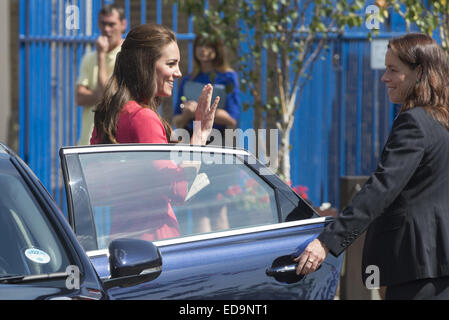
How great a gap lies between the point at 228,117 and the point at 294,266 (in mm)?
3185

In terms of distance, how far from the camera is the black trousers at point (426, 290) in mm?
3111

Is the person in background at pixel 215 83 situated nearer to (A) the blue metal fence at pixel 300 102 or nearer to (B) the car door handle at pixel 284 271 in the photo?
(A) the blue metal fence at pixel 300 102

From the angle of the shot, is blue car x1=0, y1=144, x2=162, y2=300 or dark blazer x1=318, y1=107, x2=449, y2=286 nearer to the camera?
blue car x1=0, y1=144, x2=162, y2=300

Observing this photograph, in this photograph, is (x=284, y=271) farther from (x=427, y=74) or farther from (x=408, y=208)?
(x=427, y=74)

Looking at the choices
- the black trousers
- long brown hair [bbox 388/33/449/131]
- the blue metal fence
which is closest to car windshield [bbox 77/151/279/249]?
the black trousers

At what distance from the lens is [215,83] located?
248 inches

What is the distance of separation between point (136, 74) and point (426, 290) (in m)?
1.53

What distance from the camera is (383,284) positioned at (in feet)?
10.3

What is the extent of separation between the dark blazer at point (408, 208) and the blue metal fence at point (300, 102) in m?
4.76

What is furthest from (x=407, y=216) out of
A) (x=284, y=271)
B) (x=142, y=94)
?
(x=142, y=94)

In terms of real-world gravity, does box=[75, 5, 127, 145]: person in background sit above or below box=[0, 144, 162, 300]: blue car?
above

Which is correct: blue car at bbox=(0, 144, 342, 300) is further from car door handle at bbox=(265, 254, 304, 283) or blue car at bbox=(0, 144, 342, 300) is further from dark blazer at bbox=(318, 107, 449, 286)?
dark blazer at bbox=(318, 107, 449, 286)

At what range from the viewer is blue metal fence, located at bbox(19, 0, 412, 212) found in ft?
26.0

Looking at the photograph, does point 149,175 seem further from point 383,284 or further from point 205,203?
point 383,284
